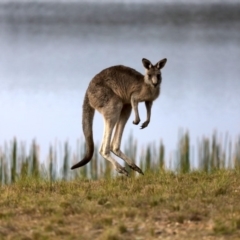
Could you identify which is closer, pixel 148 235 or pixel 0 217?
pixel 148 235

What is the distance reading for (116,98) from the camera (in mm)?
7746

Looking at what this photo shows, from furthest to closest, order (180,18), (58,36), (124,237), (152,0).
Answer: (152,0), (180,18), (58,36), (124,237)

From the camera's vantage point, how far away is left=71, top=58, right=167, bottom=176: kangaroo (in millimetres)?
7719

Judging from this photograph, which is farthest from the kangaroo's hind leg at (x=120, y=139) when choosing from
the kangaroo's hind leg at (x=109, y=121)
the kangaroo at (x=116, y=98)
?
the kangaroo's hind leg at (x=109, y=121)

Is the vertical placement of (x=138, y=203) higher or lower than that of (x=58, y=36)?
lower

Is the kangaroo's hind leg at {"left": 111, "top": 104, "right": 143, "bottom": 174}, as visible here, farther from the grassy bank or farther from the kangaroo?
the grassy bank

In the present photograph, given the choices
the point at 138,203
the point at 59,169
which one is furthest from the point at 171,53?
the point at 138,203

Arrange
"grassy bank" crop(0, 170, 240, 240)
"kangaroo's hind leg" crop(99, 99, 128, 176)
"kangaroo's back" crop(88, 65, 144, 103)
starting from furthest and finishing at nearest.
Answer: "kangaroo's back" crop(88, 65, 144, 103) → "kangaroo's hind leg" crop(99, 99, 128, 176) → "grassy bank" crop(0, 170, 240, 240)

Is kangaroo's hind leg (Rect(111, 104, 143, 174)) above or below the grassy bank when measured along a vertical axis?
above

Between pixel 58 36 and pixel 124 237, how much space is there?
24117 mm

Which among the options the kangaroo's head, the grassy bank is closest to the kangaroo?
the kangaroo's head

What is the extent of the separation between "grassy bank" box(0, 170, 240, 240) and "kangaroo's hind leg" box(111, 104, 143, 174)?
33cm

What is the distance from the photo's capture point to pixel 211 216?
18.5 ft

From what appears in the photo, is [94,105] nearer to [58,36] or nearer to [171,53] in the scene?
[171,53]
